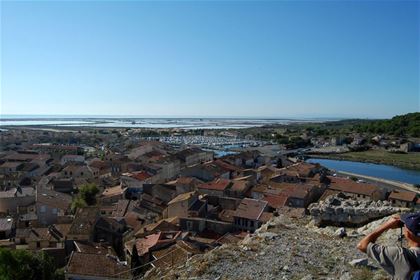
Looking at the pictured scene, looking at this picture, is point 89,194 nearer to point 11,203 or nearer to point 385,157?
point 11,203

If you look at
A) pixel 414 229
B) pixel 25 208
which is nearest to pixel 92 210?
pixel 25 208

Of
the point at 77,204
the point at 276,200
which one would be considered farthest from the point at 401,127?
the point at 77,204

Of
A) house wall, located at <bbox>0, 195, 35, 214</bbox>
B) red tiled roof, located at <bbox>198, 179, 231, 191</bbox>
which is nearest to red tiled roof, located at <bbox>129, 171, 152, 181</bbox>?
red tiled roof, located at <bbox>198, 179, 231, 191</bbox>

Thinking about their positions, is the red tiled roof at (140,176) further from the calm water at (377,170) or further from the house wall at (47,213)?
the calm water at (377,170)

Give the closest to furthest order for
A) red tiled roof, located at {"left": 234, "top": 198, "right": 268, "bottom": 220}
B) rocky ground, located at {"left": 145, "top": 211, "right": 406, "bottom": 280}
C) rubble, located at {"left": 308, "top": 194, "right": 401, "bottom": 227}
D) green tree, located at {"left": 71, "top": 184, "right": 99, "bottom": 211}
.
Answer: rocky ground, located at {"left": 145, "top": 211, "right": 406, "bottom": 280} → rubble, located at {"left": 308, "top": 194, "right": 401, "bottom": 227} → red tiled roof, located at {"left": 234, "top": 198, "right": 268, "bottom": 220} → green tree, located at {"left": 71, "top": 184, "right": 99, "bottom": 211}

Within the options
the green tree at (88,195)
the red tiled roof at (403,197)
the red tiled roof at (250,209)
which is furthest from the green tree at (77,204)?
the red tiled roof at (403,197)

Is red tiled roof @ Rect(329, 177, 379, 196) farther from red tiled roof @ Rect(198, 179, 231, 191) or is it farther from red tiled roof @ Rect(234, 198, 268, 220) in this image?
red tiled roof @ Rect(234, 198, 268, 220)

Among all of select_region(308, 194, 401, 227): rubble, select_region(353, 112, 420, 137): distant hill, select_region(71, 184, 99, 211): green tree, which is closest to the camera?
select_region(308, 194, 401, 227): rubble
